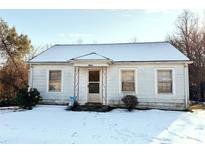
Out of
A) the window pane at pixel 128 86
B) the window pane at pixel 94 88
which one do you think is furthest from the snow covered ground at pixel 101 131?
the window pane at pixel 94 88

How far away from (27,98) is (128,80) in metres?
6.24

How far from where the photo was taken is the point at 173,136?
6.73 metres

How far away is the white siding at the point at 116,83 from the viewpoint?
1246cm

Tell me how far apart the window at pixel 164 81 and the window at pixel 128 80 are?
156 cm

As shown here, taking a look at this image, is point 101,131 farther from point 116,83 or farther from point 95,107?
point 116,83

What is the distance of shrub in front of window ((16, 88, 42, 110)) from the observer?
41.5 ft

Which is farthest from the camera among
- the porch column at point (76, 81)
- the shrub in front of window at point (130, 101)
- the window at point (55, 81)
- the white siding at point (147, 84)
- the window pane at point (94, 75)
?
the window at point (55, 81)

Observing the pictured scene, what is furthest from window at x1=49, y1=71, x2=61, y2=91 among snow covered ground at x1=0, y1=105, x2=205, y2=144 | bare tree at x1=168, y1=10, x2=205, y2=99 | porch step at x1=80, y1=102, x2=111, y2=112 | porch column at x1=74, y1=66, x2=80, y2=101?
bare tree at x1=168, y1=10, x2=205, y2=99

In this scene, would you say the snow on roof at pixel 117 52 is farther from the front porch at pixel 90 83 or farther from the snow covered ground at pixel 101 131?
the snow covered ground at pixel 101 131

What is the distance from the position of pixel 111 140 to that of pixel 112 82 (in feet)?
23.6

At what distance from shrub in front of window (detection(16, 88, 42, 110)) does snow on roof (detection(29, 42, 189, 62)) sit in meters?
2.35

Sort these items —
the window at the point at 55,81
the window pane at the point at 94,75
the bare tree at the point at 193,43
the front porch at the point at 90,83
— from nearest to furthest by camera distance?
the front porch at the point at 90,83 < the window pane at the point at 94,75 < the window at the point at 55,81 < the bare tree at the point at 193,43

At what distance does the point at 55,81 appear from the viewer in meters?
13.8
